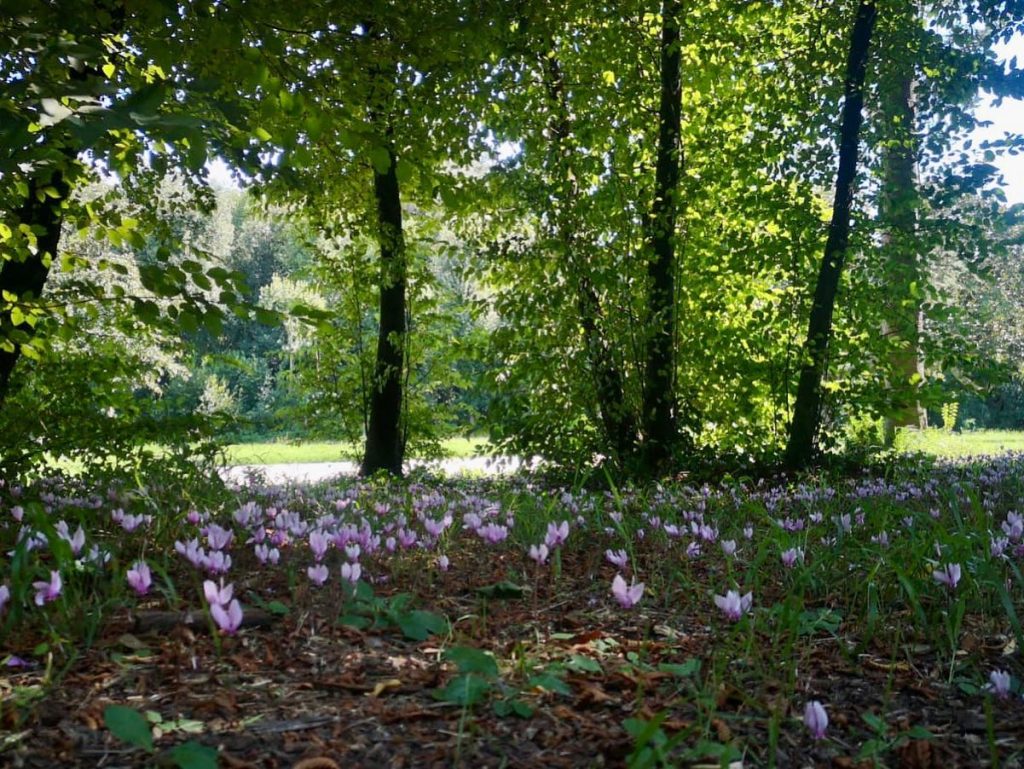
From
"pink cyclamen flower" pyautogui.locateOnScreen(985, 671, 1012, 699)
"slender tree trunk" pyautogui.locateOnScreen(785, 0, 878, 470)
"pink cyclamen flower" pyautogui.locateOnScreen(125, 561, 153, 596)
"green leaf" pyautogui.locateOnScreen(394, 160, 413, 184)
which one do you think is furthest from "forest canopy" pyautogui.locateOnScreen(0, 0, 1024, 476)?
"pink cyclamen flower" pyautogui.locateOnScreen(985, 671, 1012, 699)

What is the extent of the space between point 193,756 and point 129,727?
13cm

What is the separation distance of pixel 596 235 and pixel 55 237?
4.78m

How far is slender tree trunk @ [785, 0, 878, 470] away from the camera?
713 centimetres

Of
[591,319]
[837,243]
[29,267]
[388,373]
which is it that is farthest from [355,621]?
[388,373]

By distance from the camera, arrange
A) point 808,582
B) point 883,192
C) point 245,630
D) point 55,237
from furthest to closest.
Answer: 1. point 883,192
2. point 55,237
3. point 808,582
4. point 245,630

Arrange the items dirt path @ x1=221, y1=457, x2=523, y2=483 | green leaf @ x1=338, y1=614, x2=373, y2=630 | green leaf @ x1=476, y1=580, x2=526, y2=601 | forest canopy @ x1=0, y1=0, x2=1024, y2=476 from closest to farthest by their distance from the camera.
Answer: green leaf @ x1=338, y1=614, x2=373, y2=630 → green leaf @ x1=476, y1=580, x2=526, y2=601 → forest canopy @ x1=0, y1=0, x2=1024, y2=476 → dirt path @ x1=221, y1=457, x2=523, y2=483

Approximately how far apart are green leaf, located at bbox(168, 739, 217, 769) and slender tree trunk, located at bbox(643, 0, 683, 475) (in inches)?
253

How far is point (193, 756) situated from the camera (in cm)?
134

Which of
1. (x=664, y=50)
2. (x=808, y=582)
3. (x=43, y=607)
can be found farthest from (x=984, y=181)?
(x=43, y=607)

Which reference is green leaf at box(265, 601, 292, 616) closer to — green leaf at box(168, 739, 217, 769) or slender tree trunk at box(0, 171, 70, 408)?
green leaf at box(168, 739, 217, 769)

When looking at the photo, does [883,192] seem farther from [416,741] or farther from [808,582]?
[416,741]

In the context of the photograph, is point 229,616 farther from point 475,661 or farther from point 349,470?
point 349,470

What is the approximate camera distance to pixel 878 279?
8023 millimetres

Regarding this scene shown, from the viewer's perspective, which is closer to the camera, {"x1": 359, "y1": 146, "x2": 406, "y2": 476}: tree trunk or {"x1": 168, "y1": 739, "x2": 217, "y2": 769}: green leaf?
{"x1": 168, "y1": 739, "x2": 217, "y2": 769}: green leaf
